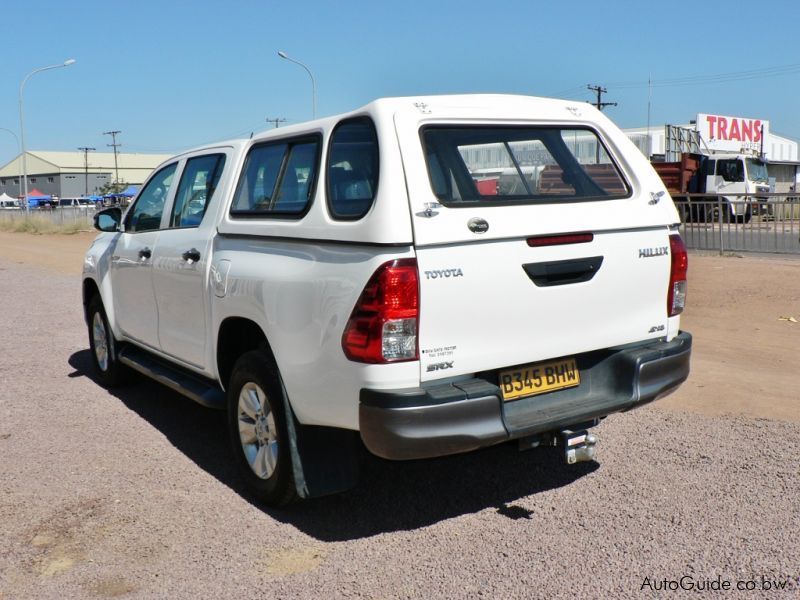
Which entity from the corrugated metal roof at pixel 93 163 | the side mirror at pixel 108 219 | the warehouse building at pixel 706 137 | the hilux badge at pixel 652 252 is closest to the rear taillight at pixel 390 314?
the hilux badge at pixel 652 252

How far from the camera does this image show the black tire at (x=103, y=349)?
7.14 meters

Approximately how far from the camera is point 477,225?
3857mm

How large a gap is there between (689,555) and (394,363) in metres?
1.58

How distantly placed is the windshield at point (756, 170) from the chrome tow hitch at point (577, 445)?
29.1m

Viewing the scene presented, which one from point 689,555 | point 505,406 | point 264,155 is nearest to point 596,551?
point 689,555

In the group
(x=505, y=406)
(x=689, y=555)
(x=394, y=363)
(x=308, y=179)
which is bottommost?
(x=689, y=555)

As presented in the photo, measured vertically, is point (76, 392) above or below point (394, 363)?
below

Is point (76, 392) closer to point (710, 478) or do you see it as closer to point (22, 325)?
point (22, 325)

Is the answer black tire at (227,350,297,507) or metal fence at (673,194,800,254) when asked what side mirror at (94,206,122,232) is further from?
metal fence at (673,194,800,254)

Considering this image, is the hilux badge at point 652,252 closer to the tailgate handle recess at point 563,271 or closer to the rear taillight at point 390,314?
the tailgate handle recess at point 563,271

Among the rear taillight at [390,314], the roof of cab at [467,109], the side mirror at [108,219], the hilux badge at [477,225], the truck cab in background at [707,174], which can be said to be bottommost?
the rear taillight at [390,314]

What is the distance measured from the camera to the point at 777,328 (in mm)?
Result: 9203

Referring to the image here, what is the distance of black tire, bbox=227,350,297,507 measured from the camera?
4.36m

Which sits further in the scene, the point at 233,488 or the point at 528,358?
the point at 233,488
